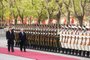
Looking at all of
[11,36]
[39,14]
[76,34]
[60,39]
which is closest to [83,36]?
[76,34]

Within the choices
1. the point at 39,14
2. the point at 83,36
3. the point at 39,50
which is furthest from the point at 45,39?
the point at 39,14

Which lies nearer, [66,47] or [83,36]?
[83,36]

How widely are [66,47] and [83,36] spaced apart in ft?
6.17

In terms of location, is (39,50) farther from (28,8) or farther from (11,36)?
(28,8)

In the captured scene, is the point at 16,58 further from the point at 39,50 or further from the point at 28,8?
the point at 28,8

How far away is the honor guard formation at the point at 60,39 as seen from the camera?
20.6 meters

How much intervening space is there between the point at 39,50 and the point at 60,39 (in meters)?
2.65

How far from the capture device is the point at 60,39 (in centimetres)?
2216

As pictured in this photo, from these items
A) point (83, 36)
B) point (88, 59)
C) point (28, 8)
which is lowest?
point (88, 59)

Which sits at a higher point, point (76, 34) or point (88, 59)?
point (76, 34)

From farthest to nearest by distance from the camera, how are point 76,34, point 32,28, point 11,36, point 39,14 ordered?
1. point 39,14
2. point 32,28
3. point 11,36
4. point 76,34

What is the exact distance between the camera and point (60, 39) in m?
22.2

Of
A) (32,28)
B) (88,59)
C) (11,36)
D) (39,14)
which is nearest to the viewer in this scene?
(88,59)

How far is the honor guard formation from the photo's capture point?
2056 centimetres
